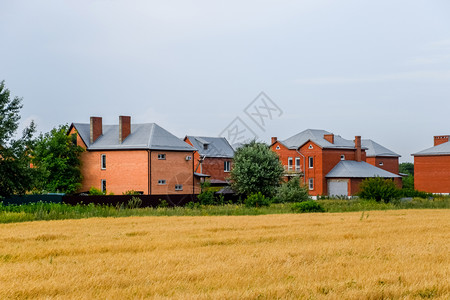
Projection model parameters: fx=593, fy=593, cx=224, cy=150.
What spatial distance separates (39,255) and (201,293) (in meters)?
7.32

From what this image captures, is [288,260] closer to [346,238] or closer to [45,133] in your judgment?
[346,238]

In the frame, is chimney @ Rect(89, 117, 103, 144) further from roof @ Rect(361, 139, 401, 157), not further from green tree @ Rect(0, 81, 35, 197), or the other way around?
roof @ Rect(361, 139, 401, 157)

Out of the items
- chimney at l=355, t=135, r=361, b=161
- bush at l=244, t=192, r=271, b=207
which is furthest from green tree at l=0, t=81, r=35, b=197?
chimney at l=355, t=135, r=361, b=161

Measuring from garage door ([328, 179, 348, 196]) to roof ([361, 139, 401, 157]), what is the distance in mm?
19738

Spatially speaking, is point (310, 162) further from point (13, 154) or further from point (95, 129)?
point (13, 154)

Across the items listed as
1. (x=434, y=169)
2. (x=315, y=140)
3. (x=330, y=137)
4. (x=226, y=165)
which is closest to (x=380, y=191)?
(x=315, y=140)

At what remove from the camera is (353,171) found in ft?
250

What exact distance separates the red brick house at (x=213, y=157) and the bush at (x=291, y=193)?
78.6 feet

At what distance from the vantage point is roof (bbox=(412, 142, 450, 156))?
8313 cm

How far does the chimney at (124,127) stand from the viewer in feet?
Result: 208

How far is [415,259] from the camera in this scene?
595 inches

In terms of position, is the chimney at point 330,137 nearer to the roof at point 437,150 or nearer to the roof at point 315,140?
A: the roof at point 315,140

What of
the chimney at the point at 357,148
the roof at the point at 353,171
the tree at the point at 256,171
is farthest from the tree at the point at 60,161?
the chimney at the point at 357,148

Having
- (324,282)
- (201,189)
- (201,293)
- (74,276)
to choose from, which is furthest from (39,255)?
(201,189)
